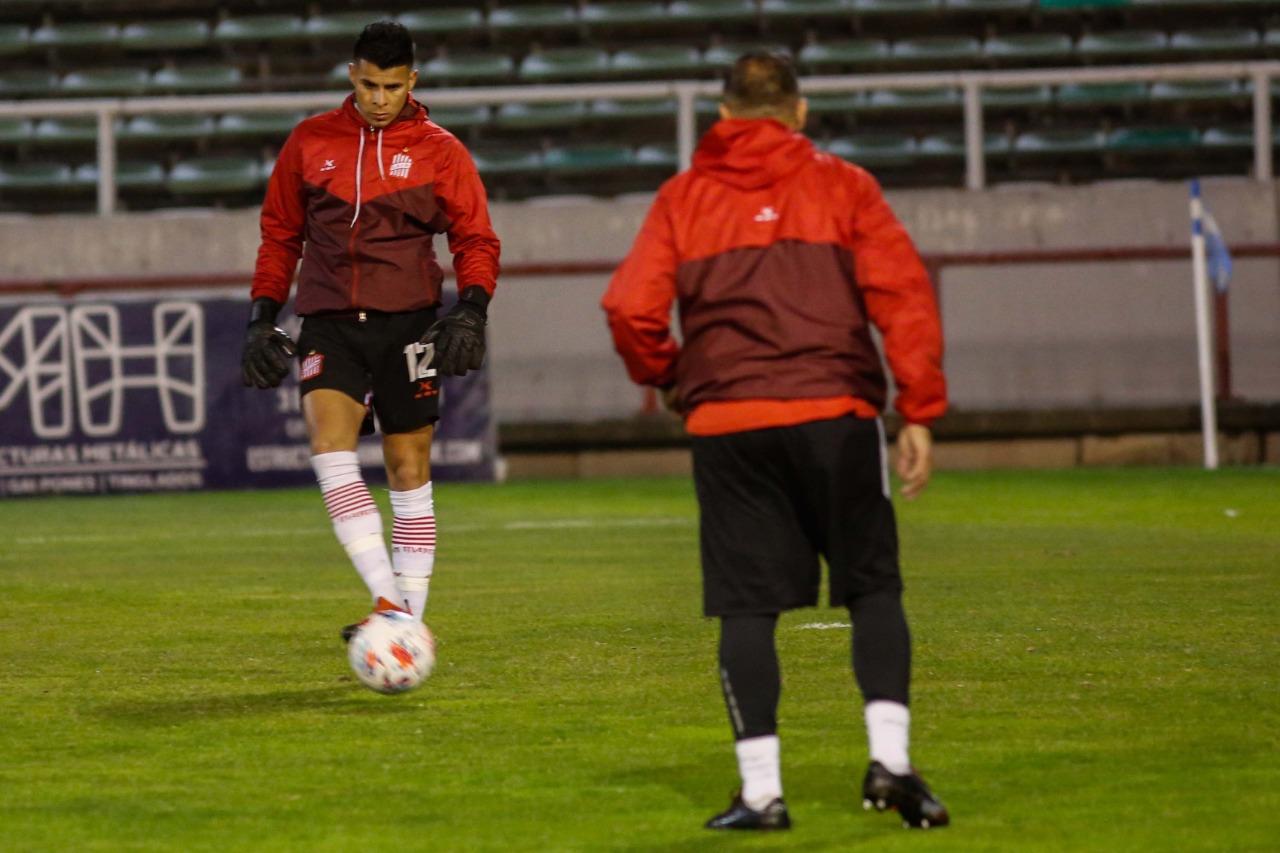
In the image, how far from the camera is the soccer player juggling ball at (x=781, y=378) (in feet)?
14.5

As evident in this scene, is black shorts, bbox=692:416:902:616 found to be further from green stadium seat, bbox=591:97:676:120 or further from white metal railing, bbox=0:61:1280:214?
green stadium seat, bbox=591:97:676:120

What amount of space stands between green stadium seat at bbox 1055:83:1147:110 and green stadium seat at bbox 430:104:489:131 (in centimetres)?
553

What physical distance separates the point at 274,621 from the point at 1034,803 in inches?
172

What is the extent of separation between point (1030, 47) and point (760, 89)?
1824cm

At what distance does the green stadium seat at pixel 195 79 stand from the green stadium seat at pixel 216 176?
1371 mm

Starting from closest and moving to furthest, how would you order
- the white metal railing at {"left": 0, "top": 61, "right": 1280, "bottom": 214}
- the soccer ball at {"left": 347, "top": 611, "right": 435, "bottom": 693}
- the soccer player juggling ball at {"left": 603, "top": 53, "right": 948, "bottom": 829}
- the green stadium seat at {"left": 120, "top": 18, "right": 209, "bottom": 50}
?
the soccer player juggling ball at {"left": 603, "top": 53, "right": 948, "bottom": 829} < the soccer ball at {"left": 347, "top": 611, "right": 435, "bottom": 693} < the white metal railing at {"left": 0, "top": 61, "right": 1280, "bottom": 214} < the green stadium seat at {"left": 120, "top": 18, "right": 209, "bottom": 50}

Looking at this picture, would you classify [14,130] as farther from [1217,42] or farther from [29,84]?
[1217,42]

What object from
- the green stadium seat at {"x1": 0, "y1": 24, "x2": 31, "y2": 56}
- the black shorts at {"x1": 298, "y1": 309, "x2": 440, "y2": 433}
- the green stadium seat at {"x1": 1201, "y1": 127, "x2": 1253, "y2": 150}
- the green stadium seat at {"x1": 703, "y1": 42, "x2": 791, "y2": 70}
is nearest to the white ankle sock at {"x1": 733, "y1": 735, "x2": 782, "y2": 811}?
the black shorts at {"x1": 298, "y1": 309, "x2": 440, "y2": 433}

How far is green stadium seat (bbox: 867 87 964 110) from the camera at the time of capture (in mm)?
20337

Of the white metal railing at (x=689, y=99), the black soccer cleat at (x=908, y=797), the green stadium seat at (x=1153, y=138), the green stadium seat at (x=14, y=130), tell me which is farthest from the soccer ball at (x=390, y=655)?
the green stadium seat at (x=14, y=130)

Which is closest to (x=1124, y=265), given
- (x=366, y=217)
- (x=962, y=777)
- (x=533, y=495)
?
(x=533, y=495)

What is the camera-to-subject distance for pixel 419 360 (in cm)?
670

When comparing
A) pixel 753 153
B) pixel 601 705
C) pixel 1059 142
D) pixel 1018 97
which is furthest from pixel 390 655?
pixel 1059 142

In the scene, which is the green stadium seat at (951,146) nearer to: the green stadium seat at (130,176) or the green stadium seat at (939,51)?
the green stadium seat at (939,51)
